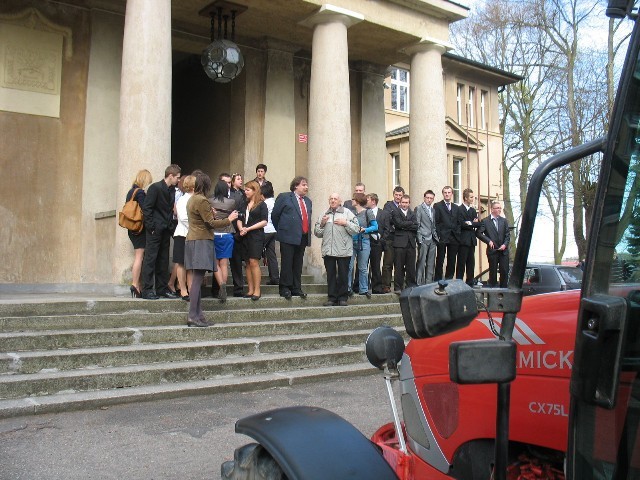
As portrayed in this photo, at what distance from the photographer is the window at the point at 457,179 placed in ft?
87.8

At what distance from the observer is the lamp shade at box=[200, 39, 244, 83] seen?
12500 mm

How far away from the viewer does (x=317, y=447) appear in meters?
2.12

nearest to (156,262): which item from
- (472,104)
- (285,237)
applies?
(285,237)

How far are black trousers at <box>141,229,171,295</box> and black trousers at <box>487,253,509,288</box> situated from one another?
7086mm

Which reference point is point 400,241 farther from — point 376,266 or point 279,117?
A: point 279,117

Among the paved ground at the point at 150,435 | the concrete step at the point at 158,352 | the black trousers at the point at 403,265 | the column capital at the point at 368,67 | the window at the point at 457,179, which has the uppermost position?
the column capital at the point at 368,67

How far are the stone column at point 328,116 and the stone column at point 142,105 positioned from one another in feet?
10.4

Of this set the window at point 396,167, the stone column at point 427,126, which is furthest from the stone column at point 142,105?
the window at point 396,167

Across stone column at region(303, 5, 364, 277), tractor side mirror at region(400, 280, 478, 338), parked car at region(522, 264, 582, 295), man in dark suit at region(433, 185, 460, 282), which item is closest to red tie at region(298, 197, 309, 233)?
stone column at region(303, 5, 364, 277)

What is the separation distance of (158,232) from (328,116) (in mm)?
4663

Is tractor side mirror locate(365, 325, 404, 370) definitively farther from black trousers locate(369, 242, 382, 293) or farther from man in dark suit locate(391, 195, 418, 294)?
man in dark suit locate(391, 195, 418, 294)

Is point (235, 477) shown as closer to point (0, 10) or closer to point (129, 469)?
point (129, 469)

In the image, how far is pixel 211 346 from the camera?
7719mm

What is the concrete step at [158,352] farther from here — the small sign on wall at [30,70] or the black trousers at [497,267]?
the small sign on wall at [30,70]
